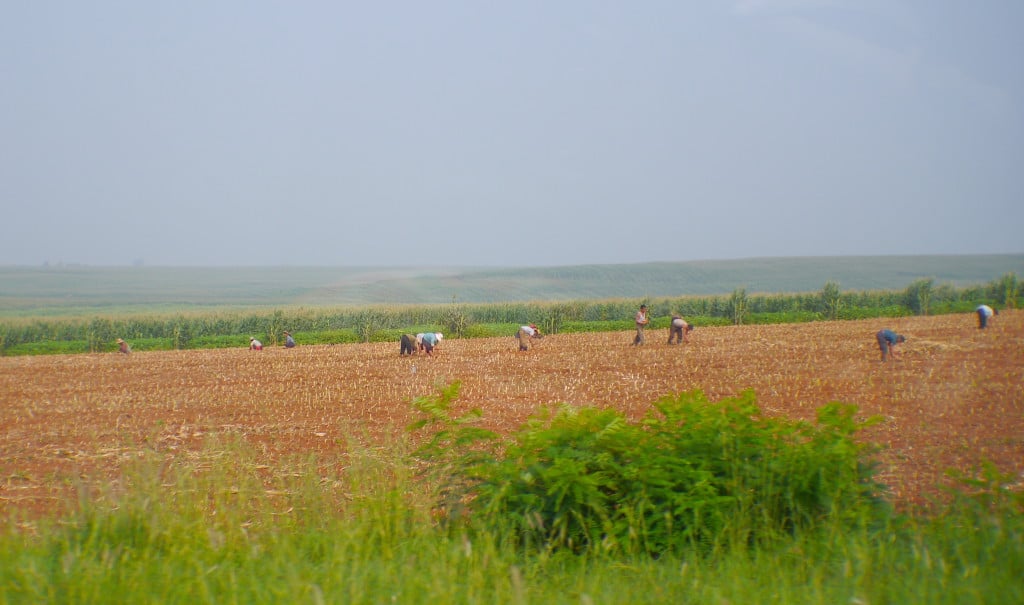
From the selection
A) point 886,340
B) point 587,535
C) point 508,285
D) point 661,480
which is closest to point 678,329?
point 886,340

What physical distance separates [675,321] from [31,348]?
33769 millimetres

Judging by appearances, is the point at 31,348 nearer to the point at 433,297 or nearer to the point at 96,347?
the point at 96,347

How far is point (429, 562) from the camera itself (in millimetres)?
4973

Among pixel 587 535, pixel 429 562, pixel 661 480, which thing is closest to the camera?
pixel 429 562

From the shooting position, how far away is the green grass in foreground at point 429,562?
4277 millimetres

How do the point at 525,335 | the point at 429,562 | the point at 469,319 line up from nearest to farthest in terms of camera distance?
the point at 429,562 → the point at 525,335 → the point at 469,319

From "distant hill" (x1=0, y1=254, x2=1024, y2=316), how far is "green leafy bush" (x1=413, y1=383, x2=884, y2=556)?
83372mm

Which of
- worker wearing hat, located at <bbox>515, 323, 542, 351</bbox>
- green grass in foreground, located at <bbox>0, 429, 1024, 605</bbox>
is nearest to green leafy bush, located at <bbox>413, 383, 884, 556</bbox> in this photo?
green grass in foreground, located at <bbox>0, 429, 1024, 605</bbox>

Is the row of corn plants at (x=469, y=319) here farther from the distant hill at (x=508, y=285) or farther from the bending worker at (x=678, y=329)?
the distant hill at (x=508, y=285)

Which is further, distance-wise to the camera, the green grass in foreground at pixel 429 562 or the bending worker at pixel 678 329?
the bending worker at pixel 678 329

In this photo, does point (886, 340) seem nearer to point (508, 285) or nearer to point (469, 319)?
point (469, 319)

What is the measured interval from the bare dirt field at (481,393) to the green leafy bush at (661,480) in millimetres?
695

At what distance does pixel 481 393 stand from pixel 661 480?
10.8 m

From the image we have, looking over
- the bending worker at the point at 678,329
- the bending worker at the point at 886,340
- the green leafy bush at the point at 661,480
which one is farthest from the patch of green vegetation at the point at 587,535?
the bending worker at the point at 678,329
